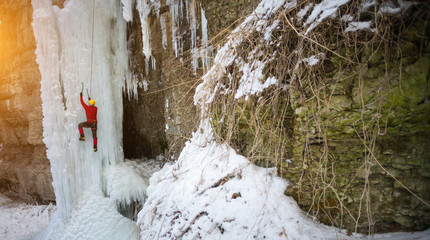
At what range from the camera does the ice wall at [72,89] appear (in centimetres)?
346

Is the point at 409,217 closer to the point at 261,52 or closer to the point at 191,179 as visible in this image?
the point at 261,52

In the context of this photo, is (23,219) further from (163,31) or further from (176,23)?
(176,23)

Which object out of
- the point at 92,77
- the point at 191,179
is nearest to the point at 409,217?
the point at 191,179

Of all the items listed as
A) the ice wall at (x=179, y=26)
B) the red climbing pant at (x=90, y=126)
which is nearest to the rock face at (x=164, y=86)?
the ice wall at (x=179, y=26)

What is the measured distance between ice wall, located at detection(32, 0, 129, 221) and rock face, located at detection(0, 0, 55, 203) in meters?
1.68

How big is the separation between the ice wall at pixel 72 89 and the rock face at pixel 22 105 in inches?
66.2

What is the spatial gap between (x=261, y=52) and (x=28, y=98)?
254 inches

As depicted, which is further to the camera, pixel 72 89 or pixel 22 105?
pixel 22 105

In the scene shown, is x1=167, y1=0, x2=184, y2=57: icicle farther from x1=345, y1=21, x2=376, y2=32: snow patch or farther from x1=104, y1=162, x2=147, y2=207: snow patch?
x1=345, y1=21, x2=376, y2=32: snow patch

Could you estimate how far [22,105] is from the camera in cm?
481

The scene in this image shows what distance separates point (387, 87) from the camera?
0.98 metres

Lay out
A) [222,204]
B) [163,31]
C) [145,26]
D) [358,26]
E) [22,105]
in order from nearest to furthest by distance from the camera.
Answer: [358,26] < [222,204] < [163,31] < [145,26] < [22,105]

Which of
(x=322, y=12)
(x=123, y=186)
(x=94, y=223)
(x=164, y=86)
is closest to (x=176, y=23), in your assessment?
(x=164, y=86)

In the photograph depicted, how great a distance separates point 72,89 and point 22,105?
2681 millimetres
